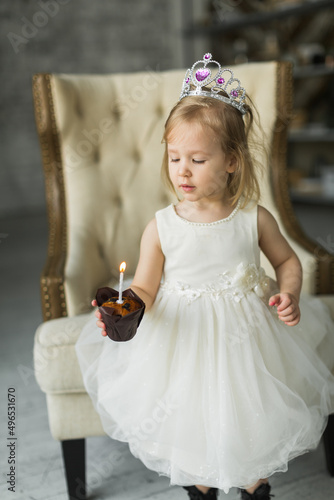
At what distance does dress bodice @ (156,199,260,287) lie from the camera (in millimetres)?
1166

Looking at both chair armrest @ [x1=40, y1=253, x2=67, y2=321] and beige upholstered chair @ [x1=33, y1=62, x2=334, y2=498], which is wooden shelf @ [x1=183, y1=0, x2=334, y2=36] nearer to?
beige upholstered chair @ [x1=33, y1=62, x2=334, y2=498]

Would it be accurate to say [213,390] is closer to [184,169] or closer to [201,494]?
[201,494]

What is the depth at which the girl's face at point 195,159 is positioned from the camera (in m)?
1.08

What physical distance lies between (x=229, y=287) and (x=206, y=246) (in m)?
0.10

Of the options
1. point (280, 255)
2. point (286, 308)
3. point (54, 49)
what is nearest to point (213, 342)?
point (286, 308)

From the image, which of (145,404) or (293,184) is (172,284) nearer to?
(145,404)

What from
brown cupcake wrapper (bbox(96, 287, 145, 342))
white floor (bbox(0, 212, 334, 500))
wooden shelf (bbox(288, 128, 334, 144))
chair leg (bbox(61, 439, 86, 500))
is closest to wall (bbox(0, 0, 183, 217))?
wooden shelf (bbox(288, 128, 334, 144))

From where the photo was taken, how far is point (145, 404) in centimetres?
109

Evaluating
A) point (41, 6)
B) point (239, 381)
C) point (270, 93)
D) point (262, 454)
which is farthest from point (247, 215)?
point (41, 6)

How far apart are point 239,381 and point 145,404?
20 cm

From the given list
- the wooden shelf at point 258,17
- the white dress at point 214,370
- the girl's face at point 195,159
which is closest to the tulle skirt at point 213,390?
the white dress at point 214,370

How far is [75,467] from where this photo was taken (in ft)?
4.35

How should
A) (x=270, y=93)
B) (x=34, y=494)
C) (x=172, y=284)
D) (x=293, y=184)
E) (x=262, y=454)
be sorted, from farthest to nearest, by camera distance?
(x=293, y=184) < (x=270, y=93) < (x=34, y=494) < (x=172, y=284) < (x=262, y=454)

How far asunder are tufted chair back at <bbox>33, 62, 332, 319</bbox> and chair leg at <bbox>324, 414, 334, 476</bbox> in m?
0.48
